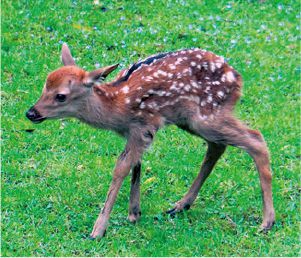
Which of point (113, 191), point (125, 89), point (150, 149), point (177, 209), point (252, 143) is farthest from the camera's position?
point (150, 149)

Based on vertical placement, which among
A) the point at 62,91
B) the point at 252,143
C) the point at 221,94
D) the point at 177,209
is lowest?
the point at 177,209

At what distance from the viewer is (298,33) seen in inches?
449

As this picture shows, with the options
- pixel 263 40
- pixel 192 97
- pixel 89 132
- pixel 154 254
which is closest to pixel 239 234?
pixel 154 254

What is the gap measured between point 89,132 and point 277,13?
15.7ft

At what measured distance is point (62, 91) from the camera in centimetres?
648

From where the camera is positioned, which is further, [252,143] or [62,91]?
[252,143]

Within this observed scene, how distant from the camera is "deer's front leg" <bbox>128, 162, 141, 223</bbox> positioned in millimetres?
6844

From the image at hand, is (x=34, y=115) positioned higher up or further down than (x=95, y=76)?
further down

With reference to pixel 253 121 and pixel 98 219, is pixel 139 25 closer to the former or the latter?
pixel 253 121

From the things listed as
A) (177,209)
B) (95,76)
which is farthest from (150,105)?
(177,209)

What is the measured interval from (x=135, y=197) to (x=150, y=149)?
4.39ft

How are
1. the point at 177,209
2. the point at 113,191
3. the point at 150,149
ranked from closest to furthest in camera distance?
the point at 113,191
the point at 177,209
the point at 150,149

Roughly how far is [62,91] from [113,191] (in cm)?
95

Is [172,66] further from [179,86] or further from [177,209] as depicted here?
[177,209]
